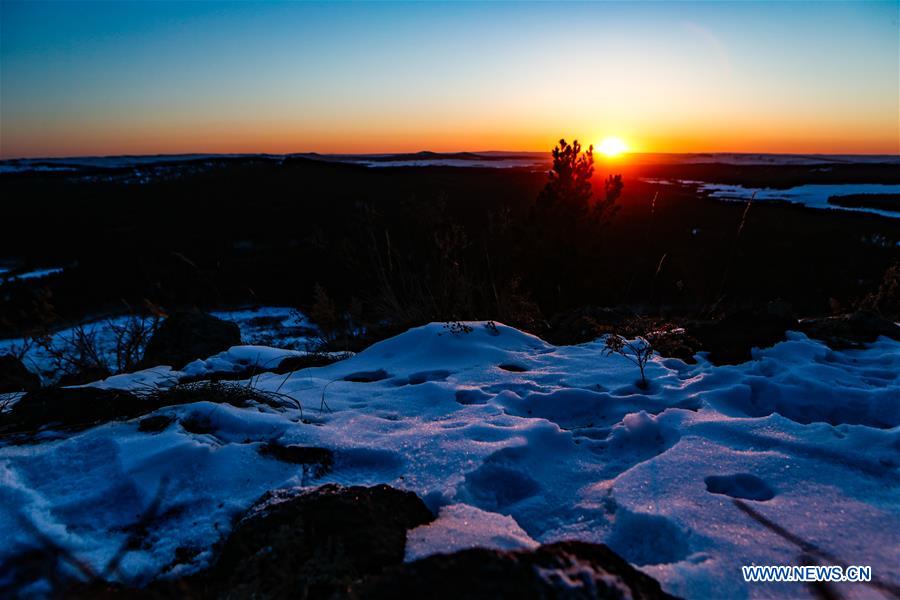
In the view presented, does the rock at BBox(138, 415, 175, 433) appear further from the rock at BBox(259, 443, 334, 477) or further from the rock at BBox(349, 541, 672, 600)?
the rock at BBox(349, 541, 672, 600)

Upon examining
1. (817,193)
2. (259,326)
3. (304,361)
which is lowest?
(259,326)

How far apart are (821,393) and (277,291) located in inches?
546

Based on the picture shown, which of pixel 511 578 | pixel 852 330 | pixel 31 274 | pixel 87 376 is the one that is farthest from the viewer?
pixel 31 274

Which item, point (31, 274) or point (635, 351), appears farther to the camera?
point (31, 274)

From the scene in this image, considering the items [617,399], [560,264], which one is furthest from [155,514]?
[560,264]

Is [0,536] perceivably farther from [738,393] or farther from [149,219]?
[149,219]

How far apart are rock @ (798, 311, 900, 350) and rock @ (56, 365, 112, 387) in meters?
4.39

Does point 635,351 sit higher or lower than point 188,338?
higher

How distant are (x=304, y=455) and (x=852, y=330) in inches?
128

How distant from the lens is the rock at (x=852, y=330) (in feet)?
9.21

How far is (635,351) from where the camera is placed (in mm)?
2533

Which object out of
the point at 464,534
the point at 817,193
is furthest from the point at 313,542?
the point at 817,193

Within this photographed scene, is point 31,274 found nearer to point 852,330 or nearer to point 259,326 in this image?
point 259,326

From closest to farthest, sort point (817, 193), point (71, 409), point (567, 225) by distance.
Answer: point (71, 409) → point (567, 225) → point (817, 193)
